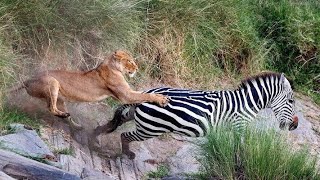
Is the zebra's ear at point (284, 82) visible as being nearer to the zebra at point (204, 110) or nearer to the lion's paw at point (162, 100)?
the zebra at point (204, 110)

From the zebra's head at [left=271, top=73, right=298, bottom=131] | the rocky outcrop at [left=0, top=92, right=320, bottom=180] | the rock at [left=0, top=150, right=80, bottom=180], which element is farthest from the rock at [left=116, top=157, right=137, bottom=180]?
the rock at [left=0, top=150, right=80, bottom=180]

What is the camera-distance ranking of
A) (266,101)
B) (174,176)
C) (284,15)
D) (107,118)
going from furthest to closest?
(284,15) < (107,118) < (266,101) < (174,176)

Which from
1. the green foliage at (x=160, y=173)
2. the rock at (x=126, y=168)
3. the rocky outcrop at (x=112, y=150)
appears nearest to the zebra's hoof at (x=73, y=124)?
the rocky outcrop at (x=112, y=150)

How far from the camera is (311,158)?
24.0ft

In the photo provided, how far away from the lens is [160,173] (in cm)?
840

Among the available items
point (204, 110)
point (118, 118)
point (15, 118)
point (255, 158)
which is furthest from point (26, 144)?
point (204, 110)

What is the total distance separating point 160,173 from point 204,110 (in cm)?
87

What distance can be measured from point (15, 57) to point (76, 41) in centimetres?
122

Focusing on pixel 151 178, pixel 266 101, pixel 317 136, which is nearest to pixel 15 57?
pixel 151 178

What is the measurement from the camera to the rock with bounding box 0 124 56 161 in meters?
6.82

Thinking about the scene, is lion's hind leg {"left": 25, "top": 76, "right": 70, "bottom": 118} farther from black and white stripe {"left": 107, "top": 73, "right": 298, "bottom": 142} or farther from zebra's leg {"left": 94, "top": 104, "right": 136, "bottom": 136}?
black and white stripe {"left": 107, "top": 73, "right": 298, "bottom": 142}

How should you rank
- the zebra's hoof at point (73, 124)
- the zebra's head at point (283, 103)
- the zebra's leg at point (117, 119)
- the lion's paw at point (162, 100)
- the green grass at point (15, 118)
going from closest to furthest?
the green grass at point (15, 118), the lion's paw at point (162, 100), the zebra's hoof at point (73, 124), the zebra's leg at point (117, 119), the zebra's head at point (283, 103)

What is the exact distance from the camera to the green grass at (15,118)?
7.82 metres

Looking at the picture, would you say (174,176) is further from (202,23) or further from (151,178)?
(202,23)
